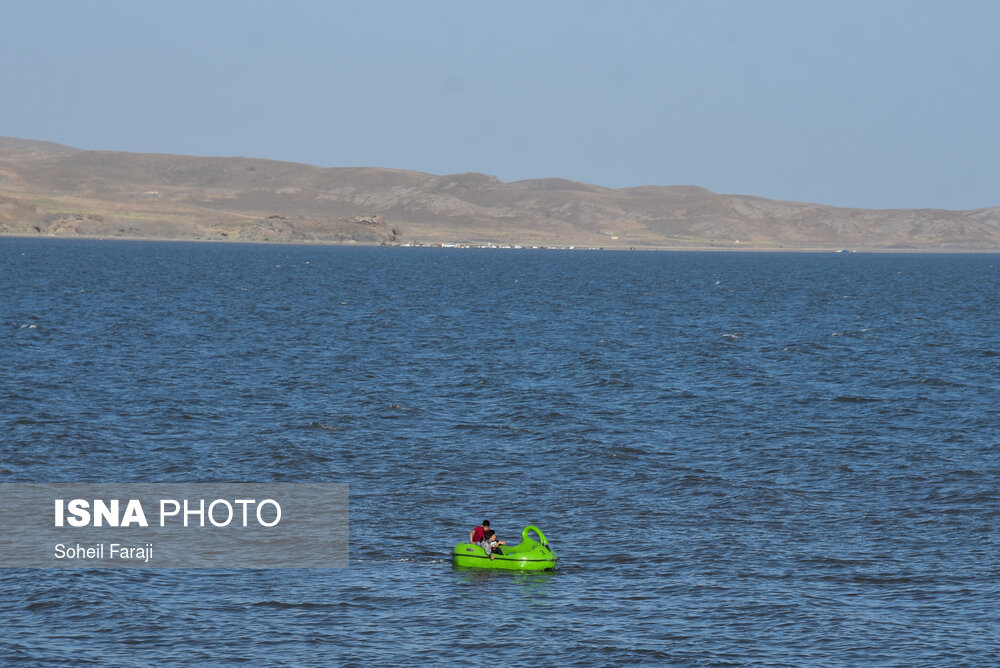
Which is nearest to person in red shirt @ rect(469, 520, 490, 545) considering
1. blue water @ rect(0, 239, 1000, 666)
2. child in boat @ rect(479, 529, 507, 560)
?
child in boat @ rect(479, 529, 507, 560)

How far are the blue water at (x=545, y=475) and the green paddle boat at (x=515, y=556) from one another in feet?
1.29

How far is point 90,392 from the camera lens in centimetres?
5216

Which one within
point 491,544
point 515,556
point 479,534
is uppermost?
point 479,534

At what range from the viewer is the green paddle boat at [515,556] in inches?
1134

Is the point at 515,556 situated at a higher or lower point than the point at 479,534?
lower

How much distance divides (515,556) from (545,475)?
1041cm

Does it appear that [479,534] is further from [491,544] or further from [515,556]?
[515,556]

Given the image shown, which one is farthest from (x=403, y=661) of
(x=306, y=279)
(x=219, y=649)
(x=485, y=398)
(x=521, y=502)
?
(x=306, y=279)

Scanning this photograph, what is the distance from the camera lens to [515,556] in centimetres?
2892

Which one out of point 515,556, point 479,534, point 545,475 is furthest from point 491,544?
point 545,475

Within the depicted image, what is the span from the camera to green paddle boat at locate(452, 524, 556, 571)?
94.5 ft

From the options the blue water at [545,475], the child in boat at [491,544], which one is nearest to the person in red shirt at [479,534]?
the child in boat at [491,544]

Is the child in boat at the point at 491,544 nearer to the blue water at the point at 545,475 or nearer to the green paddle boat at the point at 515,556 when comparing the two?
the green paddle boat at the point at 515,556

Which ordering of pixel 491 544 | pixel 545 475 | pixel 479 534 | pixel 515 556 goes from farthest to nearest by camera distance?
pixel 545 475 < pixel 479 534 < pixel 491 544 < pixel 515 556
